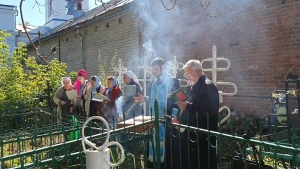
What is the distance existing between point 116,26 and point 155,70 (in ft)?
21.5

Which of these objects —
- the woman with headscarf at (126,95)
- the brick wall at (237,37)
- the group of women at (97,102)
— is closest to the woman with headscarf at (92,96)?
the group of women at (97,102)

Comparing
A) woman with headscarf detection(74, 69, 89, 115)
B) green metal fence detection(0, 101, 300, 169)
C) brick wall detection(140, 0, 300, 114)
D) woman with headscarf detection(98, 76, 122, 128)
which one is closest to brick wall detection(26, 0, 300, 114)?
brick wall detection(140, 0, 300, 114)

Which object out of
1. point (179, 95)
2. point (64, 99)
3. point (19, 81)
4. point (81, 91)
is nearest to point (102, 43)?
point (19, 81)

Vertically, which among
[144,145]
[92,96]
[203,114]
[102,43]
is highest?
[102,43]

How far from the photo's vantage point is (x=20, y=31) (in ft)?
79.7

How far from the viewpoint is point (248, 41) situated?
6078 mm

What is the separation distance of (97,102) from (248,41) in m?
3.24

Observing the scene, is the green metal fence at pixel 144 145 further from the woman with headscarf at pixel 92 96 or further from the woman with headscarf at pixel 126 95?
the woman with headscarf at pixel 92 96

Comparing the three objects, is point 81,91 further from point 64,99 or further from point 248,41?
point 248,41

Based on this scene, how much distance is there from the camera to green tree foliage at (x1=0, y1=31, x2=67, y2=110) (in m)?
7.88

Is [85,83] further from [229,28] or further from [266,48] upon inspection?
[266,48]

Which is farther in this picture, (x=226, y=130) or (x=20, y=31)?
(x=20, y=31)

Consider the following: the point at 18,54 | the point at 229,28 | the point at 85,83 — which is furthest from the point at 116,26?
the point at 229,28

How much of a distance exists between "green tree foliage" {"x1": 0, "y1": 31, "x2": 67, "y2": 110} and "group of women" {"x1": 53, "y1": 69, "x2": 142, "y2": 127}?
1.65 m
